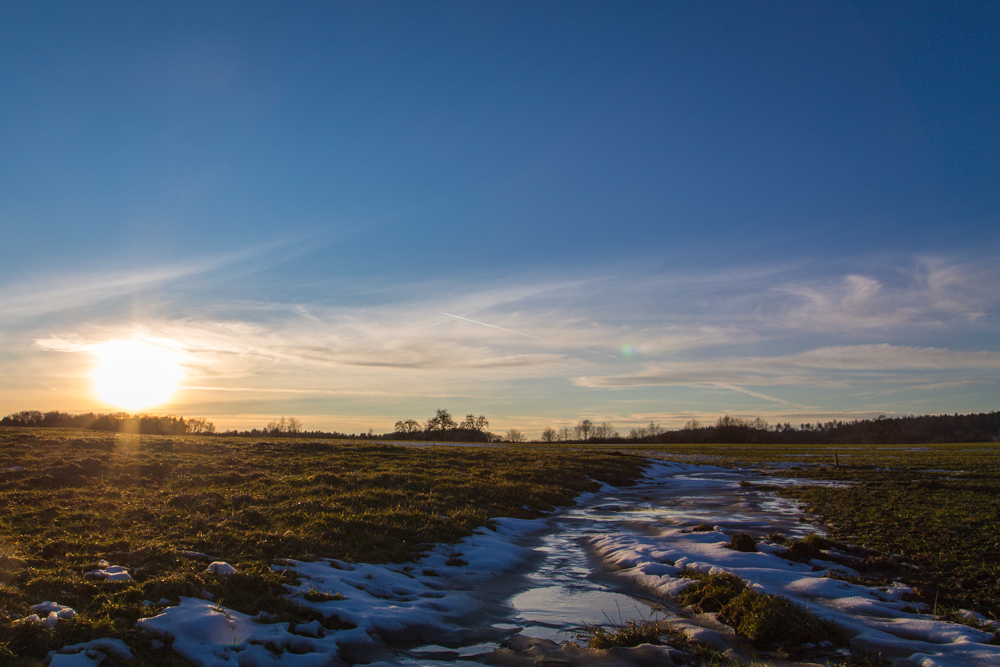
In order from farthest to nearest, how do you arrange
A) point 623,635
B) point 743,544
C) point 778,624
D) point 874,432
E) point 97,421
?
point 874,432, point 97,421, point 743,544, point 778,624, point 623,635

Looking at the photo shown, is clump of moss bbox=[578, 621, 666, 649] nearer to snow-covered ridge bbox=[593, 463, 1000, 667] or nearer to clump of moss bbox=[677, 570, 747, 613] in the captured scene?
clump of moss bbox=[677, 570, 747, 613]

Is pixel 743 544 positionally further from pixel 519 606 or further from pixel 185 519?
pixel 185 519

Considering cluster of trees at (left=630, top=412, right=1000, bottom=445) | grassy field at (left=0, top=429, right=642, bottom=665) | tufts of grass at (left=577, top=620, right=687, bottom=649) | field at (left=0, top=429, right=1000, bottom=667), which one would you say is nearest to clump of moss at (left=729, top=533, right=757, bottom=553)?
field at (left=0, top=429, right=1000, bottom=667)

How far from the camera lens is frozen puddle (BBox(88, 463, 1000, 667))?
20.6 ft

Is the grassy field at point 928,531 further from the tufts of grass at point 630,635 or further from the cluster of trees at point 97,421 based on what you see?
the cluster of trees at point 97,421

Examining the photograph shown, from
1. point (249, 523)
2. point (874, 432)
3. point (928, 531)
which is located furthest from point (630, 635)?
point (874, 432)

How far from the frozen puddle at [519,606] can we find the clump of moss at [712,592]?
1.22 ft

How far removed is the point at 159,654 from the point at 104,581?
2591 millimetres

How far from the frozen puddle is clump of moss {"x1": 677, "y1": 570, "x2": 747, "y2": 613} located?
372 millimetres

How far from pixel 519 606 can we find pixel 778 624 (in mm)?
4026

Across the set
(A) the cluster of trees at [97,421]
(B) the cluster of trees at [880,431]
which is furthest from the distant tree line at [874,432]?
(A) the cluster of trees at [97,421]

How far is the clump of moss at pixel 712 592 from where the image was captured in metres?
8.23

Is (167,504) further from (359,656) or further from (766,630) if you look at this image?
(766,630)

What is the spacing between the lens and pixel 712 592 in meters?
8.36
